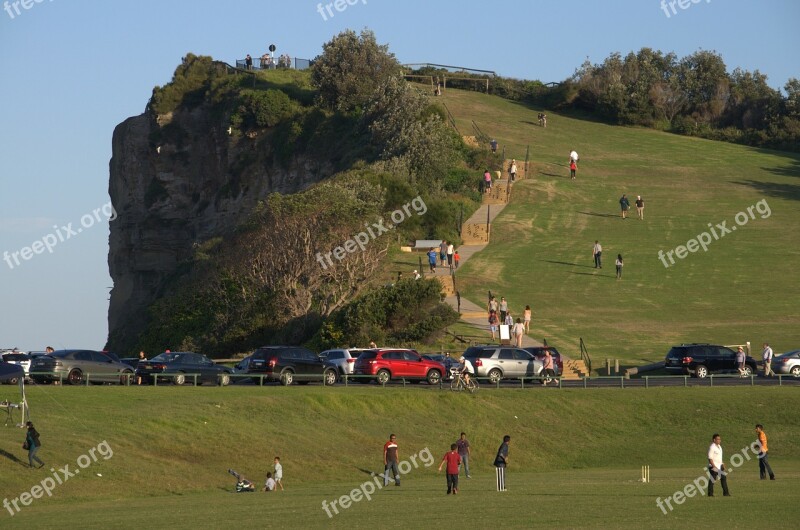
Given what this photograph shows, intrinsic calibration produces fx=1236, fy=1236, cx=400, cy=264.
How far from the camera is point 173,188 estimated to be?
373 ft

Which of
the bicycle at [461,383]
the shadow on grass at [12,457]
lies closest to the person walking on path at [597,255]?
the bicycle at [461,383]

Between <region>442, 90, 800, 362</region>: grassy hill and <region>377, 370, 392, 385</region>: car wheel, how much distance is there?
12.7 meters

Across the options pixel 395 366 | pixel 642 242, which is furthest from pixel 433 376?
pixel 642 242

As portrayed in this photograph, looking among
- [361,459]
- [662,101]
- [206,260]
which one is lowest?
[361,459]

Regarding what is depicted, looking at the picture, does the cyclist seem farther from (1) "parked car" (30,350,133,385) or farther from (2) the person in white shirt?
(2) the person in white shirt

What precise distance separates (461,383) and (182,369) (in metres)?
10.5

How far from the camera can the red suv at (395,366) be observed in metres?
47.2

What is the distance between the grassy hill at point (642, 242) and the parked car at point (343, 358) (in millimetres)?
12737

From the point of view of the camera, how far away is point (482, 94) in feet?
407

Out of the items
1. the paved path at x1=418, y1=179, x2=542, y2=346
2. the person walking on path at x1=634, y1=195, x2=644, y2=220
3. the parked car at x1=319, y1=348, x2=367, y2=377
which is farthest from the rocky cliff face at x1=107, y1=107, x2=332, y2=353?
the parked car at x1=319, y1=348, x2=367, y2=377

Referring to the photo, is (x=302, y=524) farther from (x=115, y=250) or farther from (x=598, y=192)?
(x=115, y=250)

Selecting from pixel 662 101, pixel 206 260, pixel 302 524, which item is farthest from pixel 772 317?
pixel 662 101

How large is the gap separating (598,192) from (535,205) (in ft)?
19.6

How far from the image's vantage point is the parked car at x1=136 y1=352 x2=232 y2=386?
151ft
